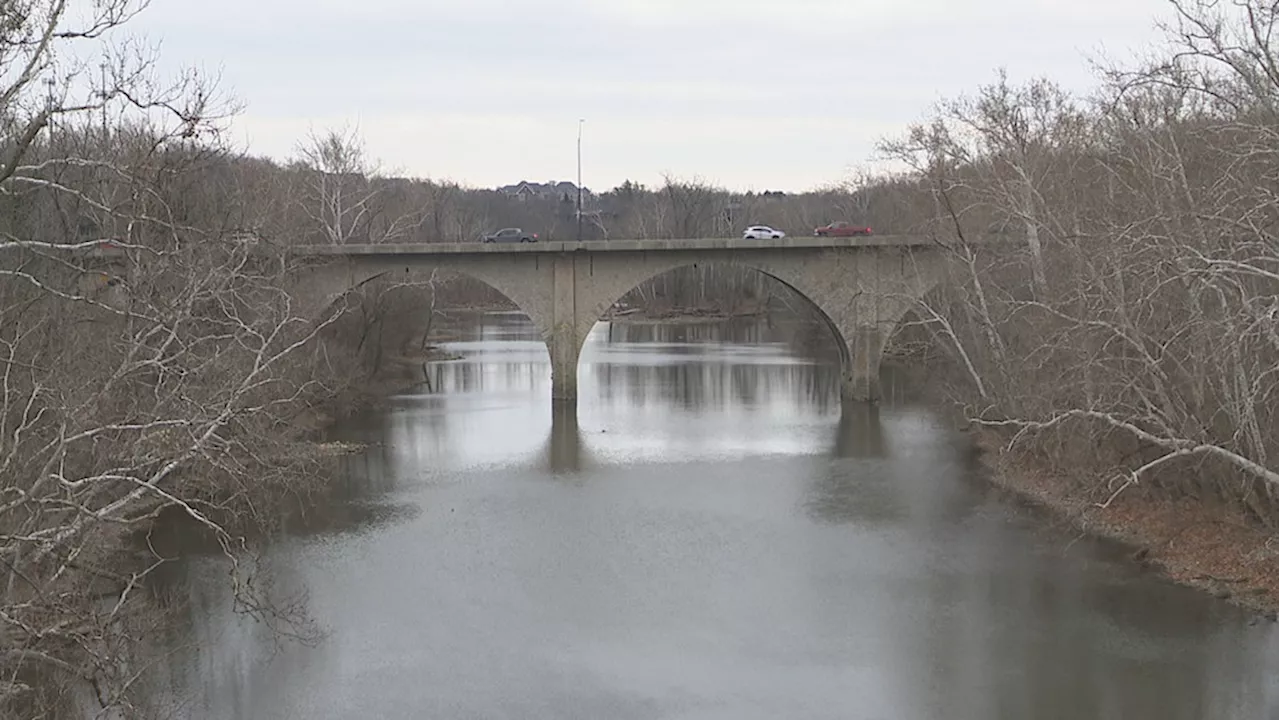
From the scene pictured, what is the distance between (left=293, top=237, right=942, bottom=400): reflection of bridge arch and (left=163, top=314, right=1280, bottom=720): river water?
22.9ft

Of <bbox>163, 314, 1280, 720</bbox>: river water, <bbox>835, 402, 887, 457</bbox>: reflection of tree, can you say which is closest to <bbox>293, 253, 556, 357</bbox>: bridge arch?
<bbox>163, 314, 1280, 720</bbox>: river water

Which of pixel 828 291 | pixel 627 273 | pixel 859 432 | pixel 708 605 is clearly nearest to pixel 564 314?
pixel 627 273

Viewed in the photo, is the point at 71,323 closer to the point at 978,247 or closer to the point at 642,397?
the point at 978,247

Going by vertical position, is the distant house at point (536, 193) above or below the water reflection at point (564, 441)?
above

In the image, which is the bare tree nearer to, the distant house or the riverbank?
the riverbank

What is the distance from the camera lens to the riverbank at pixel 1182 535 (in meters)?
15.9

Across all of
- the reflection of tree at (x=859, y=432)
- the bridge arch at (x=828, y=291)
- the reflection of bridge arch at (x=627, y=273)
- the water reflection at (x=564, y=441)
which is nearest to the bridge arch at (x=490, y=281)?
the reflection of bridge arch at (x=627, y=273)

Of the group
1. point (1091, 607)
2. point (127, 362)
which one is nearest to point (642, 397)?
point (1091, 607)

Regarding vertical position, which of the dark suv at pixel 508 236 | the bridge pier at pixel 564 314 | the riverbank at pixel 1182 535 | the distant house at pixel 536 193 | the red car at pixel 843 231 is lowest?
the riverbank at pixel 1182 535

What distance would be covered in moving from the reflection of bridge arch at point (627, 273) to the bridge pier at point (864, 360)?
0.10ft

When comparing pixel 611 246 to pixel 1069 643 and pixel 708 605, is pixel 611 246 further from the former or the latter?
pixel 1069 643

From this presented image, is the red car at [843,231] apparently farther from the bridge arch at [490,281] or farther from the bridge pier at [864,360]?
the bridge arch at [490,281]

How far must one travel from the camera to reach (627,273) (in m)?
34.6

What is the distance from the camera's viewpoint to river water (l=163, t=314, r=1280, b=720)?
1259 cm
